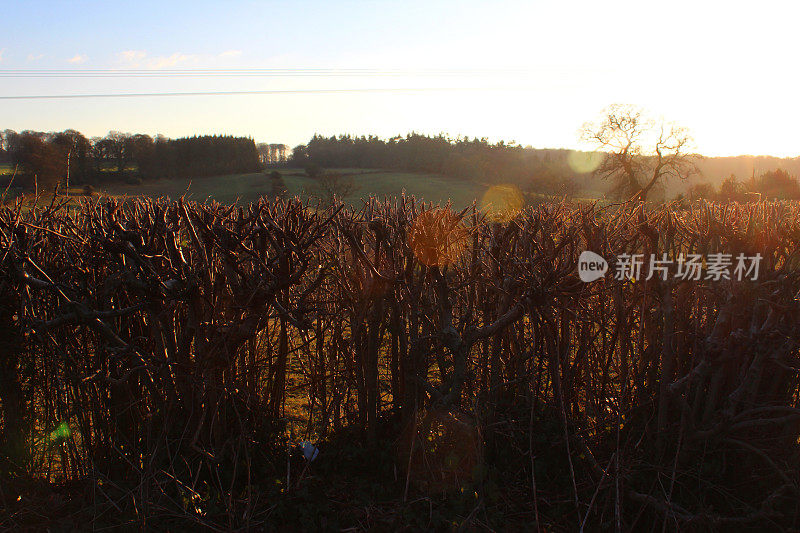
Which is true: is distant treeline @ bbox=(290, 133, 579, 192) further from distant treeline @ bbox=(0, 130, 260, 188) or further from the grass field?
distant treeline @ bbox=(0, 130, 260, 188)

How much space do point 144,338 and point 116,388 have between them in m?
0.40

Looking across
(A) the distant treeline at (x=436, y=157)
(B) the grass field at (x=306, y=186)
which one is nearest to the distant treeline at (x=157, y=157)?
(B) the grass field at (x=306, y=186)

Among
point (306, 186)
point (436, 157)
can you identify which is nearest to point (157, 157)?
point (306, 186)

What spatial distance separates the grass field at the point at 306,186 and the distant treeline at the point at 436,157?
2252 mm

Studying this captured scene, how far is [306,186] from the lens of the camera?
40375 mm

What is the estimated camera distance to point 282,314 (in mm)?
3145

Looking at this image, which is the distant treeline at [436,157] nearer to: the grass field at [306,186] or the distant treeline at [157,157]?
the grass field at [306,186]

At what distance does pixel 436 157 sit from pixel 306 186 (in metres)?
19.5

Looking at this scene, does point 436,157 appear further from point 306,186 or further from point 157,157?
point 157,157

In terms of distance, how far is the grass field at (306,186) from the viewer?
4072 centimetres

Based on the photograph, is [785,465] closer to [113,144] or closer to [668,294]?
[668,294]

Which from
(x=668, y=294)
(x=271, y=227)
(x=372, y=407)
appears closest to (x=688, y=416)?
(x=668, y=294)

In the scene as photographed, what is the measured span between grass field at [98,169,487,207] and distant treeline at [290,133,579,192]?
7.39ft

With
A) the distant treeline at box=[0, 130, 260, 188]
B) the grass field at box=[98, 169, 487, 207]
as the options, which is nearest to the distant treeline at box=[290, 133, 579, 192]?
the grass field at box=[98, 169, 487, 207]
